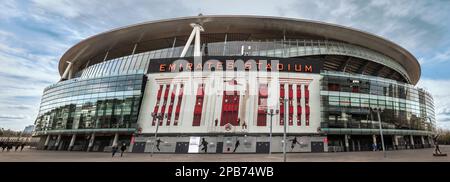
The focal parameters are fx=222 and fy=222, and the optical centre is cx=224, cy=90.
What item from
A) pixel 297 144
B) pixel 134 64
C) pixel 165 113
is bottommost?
pixel 297 144

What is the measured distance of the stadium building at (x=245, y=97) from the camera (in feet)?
124

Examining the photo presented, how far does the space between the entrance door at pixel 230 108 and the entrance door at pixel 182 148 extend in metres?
6.89

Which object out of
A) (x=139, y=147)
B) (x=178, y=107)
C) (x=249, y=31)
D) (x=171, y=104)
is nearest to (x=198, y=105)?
(x=178, y=107)

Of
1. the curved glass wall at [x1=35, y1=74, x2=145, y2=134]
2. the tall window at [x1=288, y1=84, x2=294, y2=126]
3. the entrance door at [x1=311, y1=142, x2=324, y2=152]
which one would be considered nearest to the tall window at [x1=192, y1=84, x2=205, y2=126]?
the curved glass wall at [x1=35, y1=74, x2=145, y2=134]

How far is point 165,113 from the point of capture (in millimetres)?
40188

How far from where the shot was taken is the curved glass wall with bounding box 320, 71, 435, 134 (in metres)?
39.0

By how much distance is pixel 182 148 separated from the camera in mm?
36969

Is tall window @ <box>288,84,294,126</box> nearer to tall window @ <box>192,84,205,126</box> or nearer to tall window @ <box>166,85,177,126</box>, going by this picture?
tall window @ <box>192,84,205,126</box>

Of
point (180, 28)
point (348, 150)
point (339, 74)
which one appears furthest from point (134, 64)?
point (348, 150)

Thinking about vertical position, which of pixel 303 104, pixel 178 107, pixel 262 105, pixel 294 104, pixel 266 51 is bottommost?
pixel 178 107

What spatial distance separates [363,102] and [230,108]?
961 inches

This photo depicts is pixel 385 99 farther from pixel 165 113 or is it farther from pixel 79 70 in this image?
pixel 79 70

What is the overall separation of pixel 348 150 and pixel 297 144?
32.8 ft

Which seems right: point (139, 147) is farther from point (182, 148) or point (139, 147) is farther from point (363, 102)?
point (363, 102)
